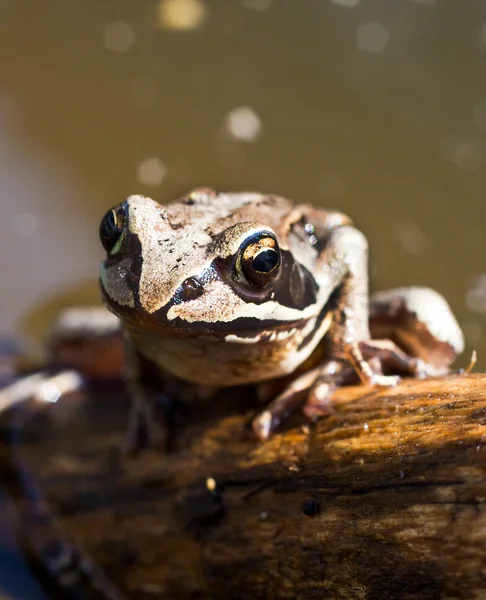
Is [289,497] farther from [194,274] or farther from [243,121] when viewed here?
[243,121]

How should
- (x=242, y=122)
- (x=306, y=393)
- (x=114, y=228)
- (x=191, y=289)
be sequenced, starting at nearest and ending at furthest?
(x=191, y=289) < (x=114, y=228) < (x=306, y=393) < (x=242, y=122)

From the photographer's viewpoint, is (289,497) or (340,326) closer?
(289,497)

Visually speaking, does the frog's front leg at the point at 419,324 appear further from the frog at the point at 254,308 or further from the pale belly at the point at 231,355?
the pale belly at the point at 231,355

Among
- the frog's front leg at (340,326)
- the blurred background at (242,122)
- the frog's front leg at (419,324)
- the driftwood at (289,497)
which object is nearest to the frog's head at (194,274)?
the frog's front leg at (340,326)

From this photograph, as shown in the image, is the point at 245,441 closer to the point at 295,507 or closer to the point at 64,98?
the point at 295,507

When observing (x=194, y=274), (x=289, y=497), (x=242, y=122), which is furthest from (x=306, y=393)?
(x=242, y=122)

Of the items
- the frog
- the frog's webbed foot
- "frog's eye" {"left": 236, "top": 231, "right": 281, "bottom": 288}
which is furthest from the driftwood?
"frog's eye" {"left": 236, "top": 231, "right": 281, "bottom": 288}

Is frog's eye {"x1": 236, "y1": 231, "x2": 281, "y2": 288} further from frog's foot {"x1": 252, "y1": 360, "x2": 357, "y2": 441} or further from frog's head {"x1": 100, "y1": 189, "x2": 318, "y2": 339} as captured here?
frog's foot {"x1": 252, "y1": 360, "x2": 357, "y2": 441}
